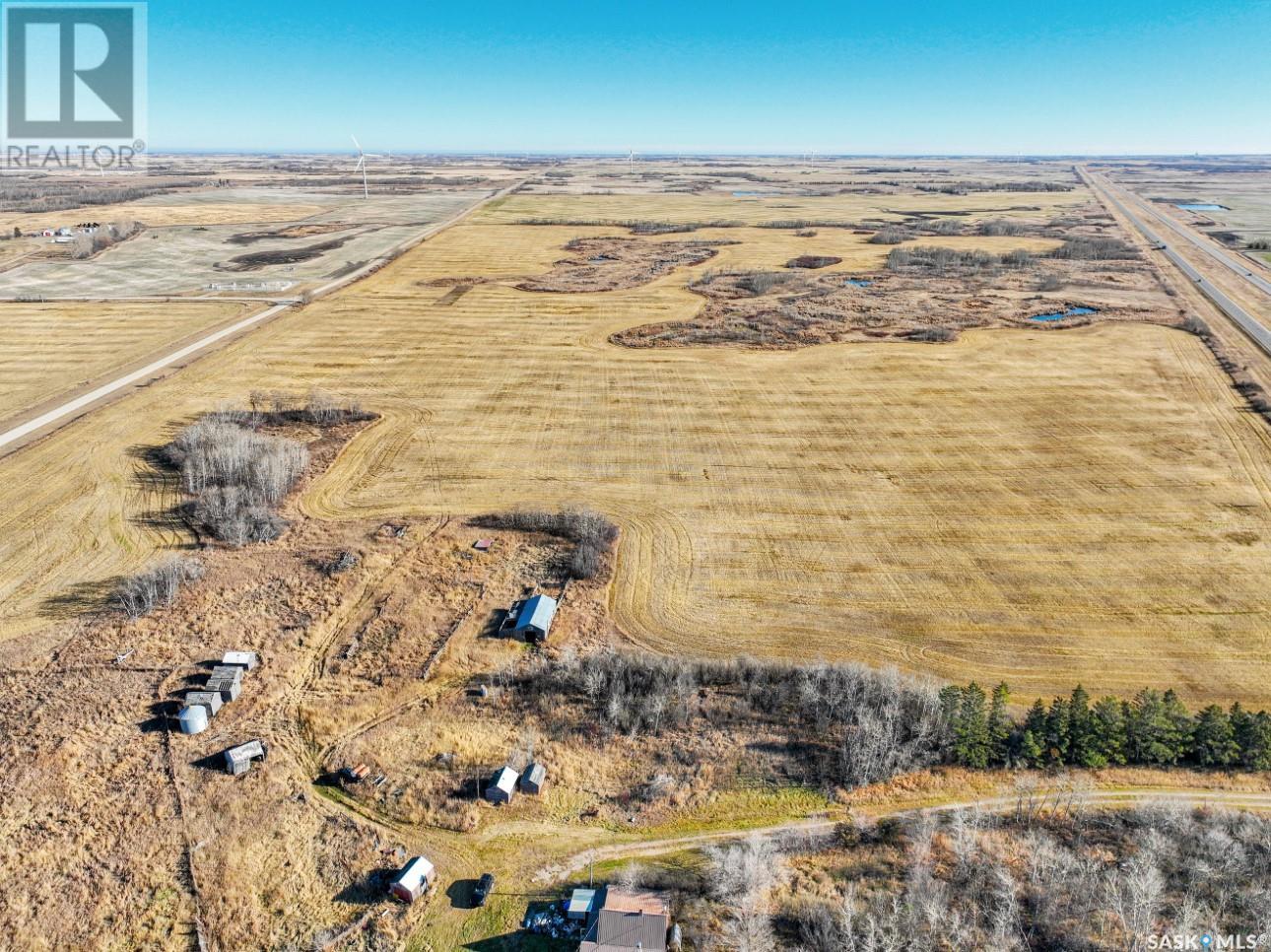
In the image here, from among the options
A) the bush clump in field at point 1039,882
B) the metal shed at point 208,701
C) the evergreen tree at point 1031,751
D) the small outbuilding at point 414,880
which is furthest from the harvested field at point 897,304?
the small outbuilding at point 414,880

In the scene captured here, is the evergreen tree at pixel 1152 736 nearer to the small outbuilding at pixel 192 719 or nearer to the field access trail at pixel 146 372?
the small outbuilding at pixel 192 719

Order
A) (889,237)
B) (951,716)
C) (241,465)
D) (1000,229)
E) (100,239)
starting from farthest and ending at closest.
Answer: (1000,229) → (889,237) → (100,239) → (241,465) → (951,716)

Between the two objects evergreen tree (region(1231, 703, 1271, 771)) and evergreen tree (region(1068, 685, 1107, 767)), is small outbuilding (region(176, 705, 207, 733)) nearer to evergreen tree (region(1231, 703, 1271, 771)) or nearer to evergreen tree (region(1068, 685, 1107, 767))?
evergreen tree (region(1068, 685, 1107, 767))

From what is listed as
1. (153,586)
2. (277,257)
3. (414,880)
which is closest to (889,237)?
(277,257)

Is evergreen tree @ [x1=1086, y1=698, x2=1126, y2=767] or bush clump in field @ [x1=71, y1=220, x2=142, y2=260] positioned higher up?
bush clump in field @ [x1=71, y1=220, x2=142, y2=260]

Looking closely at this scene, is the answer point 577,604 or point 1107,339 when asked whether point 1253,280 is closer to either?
point 1107,339

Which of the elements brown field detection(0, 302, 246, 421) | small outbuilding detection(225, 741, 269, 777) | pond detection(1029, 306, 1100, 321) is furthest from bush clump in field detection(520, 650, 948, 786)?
pond detection(1029, 306, 1100, 321)

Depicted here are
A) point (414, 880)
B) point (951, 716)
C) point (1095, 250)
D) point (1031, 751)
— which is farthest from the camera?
point (1095, 250)

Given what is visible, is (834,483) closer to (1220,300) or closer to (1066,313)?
(1066,313)
